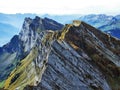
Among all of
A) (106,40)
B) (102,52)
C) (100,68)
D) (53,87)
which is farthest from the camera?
(106,40)

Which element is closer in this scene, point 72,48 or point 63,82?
point 63,82

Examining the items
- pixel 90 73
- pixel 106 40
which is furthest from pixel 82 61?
pixel 106 40

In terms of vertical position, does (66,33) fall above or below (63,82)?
above

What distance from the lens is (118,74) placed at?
3792 inches

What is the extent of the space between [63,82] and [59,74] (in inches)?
87.8

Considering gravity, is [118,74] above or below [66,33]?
below

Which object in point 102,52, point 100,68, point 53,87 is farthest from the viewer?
point 102,52

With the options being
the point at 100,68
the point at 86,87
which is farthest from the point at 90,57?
the point at 86,87

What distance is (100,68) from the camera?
94.4 m

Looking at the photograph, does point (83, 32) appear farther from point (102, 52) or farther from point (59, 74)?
point (59, 74)

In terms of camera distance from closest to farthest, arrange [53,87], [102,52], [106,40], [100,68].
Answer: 1. [53,87]
2. [100,68]
3. [102,52]
4. [106,40]

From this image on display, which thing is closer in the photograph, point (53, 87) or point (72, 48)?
point (53, 87)

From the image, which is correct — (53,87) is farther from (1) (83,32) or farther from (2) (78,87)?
(1) (83,32)

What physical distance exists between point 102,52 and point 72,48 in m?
10.5
